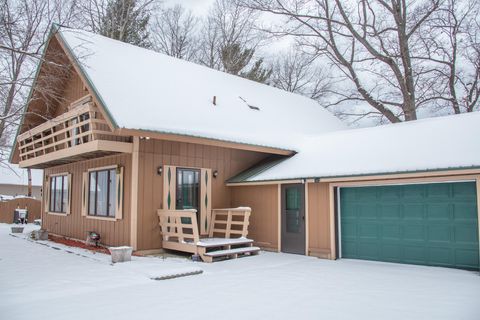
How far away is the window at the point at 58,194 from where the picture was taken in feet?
43.6

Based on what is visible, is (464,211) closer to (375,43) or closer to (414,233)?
(414,233)

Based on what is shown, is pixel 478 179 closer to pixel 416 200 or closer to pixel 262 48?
pixel 416 200

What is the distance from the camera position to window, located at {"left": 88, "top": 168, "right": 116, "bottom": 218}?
10523 millimetres

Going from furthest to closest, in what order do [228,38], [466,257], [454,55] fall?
[228,38] < [454,55] < [466,257]

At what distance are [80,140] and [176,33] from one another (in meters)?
18.8

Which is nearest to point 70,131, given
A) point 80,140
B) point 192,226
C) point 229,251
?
point 80,140

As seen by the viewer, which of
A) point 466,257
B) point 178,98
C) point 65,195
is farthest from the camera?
point 65,195

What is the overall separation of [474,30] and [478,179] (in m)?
14.7

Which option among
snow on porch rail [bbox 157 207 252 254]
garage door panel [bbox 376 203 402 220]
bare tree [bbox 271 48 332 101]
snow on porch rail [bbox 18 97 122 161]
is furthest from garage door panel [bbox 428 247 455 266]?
bare tree [bbox 271 48 332 101]

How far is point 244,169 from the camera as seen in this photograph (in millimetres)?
12117

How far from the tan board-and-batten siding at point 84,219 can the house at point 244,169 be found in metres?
0.05

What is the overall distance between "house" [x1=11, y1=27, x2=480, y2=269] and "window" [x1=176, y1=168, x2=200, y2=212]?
0.09ft

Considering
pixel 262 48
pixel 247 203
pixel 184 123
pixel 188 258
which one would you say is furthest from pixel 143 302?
pixel 262 48

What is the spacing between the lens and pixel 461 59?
2008 centimetres
